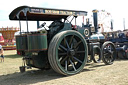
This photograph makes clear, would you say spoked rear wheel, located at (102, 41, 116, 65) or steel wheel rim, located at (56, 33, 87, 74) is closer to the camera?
steel wheel rim, located at (56, 33, 87, 74)

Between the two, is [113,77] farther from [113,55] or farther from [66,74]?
[113,55]

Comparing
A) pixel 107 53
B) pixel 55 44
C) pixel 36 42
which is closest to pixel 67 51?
pixel 55 44

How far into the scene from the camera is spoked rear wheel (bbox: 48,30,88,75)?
559cm

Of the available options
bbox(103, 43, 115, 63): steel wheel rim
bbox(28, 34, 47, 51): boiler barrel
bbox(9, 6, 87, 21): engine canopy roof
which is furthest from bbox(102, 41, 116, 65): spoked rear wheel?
bbox(28, 34, 47, 51): boiler barrel

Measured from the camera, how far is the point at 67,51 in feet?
20.2

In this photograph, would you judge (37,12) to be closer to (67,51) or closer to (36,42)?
(36,42)

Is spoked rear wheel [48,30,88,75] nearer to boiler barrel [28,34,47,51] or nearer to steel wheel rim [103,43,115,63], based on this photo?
boiler barrel [28,34,47,51]

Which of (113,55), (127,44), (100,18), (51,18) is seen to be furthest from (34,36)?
(100,18)

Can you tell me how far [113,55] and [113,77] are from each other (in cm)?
296

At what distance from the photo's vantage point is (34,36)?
5543mm

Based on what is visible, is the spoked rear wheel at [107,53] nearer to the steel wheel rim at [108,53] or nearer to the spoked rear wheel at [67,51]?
the steel wheel rim at [108,53]

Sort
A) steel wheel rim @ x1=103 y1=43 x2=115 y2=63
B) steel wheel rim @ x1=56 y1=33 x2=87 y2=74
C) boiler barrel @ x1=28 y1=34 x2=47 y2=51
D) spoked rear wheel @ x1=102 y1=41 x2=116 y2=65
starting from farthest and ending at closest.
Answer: steel wheel rim @ x1=103 y1=43 x2=115 y2=63 → spoked rear wheel @ x1=102 y1=41 x2=116 y2=65 → steel wheel rim @ x1=56 y1=33 x2=87 y2=74 → boiler barrel @ x1=28 y1=34 x2=47 y2=51

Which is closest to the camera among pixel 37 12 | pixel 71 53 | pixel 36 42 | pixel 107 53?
pixel 36 42

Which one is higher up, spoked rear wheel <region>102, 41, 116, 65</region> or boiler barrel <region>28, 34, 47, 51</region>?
boiler barrel <region>28, 34, 47, 51</region>
